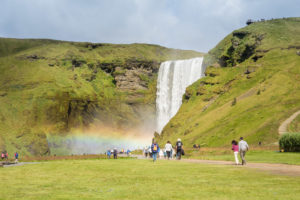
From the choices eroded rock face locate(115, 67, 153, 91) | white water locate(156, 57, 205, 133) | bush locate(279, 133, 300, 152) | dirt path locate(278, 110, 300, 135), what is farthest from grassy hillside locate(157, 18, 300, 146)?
eroded rock face locate(115, 67, 153, 91)

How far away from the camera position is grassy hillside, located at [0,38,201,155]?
9794 centimetres

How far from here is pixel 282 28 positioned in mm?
85250

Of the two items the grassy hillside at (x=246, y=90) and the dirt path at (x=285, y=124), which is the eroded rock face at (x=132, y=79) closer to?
the grassy hillside at (x=246, y=90)

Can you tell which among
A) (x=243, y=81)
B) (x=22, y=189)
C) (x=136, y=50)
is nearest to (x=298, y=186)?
(x=22, y=189)

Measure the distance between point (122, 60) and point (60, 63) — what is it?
2216cm

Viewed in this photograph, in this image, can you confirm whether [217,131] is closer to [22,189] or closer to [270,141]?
[270,141]

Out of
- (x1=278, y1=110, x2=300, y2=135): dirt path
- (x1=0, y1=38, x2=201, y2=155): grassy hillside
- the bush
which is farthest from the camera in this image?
(x1=0, y1=38, x2=201, y2=155): grassy hillside

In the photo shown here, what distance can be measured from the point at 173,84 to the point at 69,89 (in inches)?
1314

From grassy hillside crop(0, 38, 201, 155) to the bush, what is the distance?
225 ft

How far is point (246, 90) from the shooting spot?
6925cm

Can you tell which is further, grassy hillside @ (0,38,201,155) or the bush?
grassy hillside @ (0,38,201,155)

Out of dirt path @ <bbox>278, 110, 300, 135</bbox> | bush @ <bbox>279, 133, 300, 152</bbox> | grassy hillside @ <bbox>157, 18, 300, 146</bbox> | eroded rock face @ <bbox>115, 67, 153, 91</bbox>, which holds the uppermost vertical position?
eroded rock face @ <bbox>115, 67, 153, 91</bbox>

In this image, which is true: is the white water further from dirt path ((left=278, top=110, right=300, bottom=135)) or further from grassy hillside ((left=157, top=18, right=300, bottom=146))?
dirt path ((left=278, top=110, right=300, bottom=135))

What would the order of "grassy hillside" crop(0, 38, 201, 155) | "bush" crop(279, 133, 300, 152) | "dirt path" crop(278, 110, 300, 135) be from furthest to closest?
"grassy hillside" crop(0, 38, 201, 155), "dirt path" crop(278, 110, 300, 135), "bush" crop(279, 133, 300, 152)
